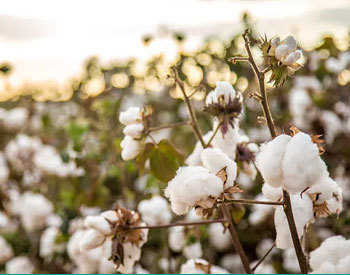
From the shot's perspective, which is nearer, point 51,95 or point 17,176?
point 17,176

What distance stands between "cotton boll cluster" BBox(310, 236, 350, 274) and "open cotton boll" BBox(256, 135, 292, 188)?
11cm

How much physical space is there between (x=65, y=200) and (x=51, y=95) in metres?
2.14

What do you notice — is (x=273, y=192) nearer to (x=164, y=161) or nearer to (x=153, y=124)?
(x=164, y=161)

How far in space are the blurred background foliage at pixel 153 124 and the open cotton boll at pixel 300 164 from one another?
9 centimetres

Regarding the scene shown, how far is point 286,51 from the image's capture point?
63 cm

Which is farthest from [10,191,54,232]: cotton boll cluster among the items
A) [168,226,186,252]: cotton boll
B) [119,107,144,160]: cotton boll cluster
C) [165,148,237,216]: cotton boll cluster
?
[165,148,237,216]: cotton boll cluster

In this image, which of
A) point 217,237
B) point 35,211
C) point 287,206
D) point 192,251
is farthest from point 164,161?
point 35,211

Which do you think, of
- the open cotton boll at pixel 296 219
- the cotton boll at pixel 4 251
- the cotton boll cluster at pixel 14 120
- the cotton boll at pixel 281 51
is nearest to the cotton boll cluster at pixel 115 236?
the open cotton boll at pixel 296 219

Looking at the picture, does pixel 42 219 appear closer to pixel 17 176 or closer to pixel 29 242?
pixel 29 242

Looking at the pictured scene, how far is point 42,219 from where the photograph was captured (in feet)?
6.35

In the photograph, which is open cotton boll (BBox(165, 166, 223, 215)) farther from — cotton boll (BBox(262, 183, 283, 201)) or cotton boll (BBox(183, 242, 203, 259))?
cotton boll (BBox(183, 242, 203, 259))

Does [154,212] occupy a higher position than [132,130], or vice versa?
[132,130]

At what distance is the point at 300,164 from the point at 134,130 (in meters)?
0.34

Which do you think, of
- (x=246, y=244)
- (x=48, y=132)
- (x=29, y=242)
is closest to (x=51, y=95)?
(x=48, y=132)
